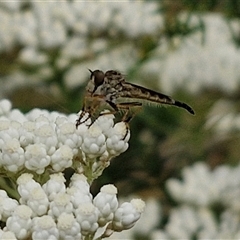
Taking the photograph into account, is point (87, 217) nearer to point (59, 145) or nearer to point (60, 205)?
point (60, 205)

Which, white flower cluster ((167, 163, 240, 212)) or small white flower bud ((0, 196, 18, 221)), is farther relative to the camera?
white flower cluster ((167, 163, 240, 212))

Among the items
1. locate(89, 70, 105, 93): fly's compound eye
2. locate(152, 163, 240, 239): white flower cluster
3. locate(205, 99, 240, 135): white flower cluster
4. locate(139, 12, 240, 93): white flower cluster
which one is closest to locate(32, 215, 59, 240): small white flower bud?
locate(89, 70, 105, 93): fly's compound eye

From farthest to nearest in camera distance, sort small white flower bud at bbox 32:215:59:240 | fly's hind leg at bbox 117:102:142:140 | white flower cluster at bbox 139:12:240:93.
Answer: white flower cluster at bbox 139:12:240:93 < fly's hind leg at bbox 117:102:142:140 < small white flower bud at bbox 32:215:59:240

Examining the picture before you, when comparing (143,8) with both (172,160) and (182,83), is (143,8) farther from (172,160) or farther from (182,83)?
(172,160)

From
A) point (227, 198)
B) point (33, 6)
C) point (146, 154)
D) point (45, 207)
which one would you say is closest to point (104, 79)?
point (45, 207)

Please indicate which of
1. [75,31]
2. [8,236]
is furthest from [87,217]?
[75,31]

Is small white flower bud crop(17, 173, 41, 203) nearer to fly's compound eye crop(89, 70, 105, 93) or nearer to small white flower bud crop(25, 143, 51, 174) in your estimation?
small white flower bud crop(25, 143, 51, 174)

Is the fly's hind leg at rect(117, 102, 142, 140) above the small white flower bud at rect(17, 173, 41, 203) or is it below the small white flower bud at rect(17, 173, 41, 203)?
above
